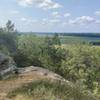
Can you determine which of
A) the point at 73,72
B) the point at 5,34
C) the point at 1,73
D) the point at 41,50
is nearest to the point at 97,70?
the point at 73,72

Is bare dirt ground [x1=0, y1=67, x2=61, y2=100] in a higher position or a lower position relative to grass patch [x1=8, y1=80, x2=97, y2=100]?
lower

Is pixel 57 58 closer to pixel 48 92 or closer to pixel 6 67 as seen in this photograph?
pixel 6 67

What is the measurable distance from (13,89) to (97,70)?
1365 inches

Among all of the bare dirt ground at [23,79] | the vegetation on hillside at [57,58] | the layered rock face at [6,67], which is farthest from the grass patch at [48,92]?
the vegetation on hillside at [57,58]

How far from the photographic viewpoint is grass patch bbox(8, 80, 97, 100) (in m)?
6.72

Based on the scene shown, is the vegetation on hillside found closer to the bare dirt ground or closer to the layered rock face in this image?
the layered rock face

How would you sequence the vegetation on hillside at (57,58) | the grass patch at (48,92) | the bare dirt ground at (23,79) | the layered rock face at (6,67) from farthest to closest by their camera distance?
1. the vegetation on hillside at (57,58)
2. the layered rock face at (6,67)
3. the bare dirt ground at (23,79)
4. the grass patch at (48,92)

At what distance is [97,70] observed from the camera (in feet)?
135

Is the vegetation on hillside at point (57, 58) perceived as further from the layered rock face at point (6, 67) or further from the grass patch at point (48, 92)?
the grass patch at point (48, 92)

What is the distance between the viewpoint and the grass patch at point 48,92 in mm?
6719

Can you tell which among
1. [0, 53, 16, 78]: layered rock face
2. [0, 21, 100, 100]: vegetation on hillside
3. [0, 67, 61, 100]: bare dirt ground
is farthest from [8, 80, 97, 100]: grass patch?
[0, 21, 100, 100]: vegetation on hillside

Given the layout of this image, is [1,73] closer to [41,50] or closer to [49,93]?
[49,93]

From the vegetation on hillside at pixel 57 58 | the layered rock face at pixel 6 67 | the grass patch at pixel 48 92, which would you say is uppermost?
the grass patch at pixel 48 92

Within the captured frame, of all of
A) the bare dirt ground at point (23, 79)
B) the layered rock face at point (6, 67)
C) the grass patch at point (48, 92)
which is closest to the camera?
the grass patch at point (48, 92)
